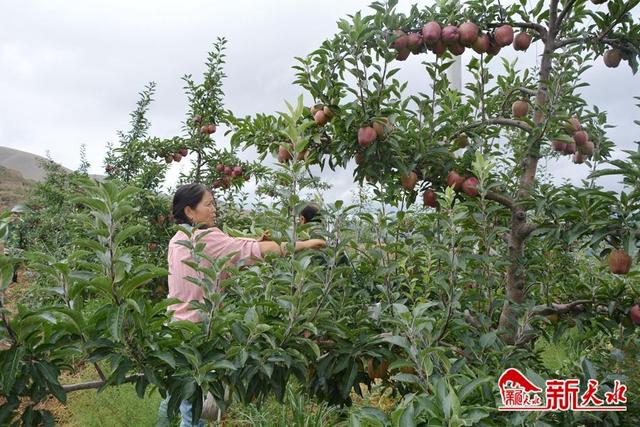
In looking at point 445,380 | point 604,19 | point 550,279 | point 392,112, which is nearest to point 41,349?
point 445,380

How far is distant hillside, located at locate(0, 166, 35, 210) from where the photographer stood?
12.2 metres

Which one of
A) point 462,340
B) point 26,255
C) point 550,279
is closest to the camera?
point 26,255

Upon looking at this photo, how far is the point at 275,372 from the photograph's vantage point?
144cm

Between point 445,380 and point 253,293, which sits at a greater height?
point 253,293

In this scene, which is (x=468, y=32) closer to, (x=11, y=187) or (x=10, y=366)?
(x=10, y=366)

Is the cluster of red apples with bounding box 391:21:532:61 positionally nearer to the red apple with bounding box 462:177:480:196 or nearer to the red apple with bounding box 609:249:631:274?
the red apple with bounding box 462:177:480:196

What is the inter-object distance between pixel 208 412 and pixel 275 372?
0.72 meters

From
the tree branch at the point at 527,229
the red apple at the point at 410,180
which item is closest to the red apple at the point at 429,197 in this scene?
the red apple at the point at 410,180

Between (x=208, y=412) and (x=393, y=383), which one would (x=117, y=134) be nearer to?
(x=208, y=412)

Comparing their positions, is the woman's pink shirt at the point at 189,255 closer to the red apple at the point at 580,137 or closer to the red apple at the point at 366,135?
the red apple at the point at 366,135

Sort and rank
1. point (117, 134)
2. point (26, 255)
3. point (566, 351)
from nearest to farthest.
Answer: point (26, 255) → point (566, 351) → point (117, 134)

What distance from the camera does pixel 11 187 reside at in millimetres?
15453

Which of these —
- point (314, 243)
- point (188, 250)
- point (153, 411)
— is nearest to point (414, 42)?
point (314, 243)

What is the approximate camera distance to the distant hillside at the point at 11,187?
12.2 m
